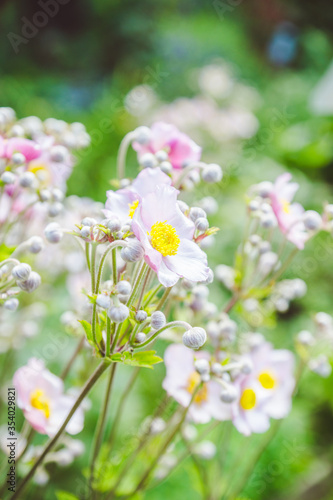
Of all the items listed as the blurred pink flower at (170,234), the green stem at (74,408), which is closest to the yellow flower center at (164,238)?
the blurred pink flower at (170,234)

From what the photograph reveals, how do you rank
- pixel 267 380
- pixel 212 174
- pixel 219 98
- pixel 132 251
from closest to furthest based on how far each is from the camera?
pixel 132 251 < pixel 212 174 < pixel 267 380 < pixel 219 98

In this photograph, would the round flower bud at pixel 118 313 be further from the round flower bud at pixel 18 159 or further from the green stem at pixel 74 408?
the round flower bud at pixel 18 159

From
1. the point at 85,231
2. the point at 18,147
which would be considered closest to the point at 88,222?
the point at 85,231

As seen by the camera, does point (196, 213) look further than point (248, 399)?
No

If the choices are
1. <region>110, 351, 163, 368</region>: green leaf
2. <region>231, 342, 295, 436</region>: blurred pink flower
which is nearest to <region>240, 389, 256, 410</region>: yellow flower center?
<region>231, 342, 295, 436</region>: blurred pink flower

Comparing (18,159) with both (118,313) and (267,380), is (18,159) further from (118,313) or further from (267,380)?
(267,380)

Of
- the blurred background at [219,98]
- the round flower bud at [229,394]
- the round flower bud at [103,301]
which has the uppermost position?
the round flower bud at [103,301]
